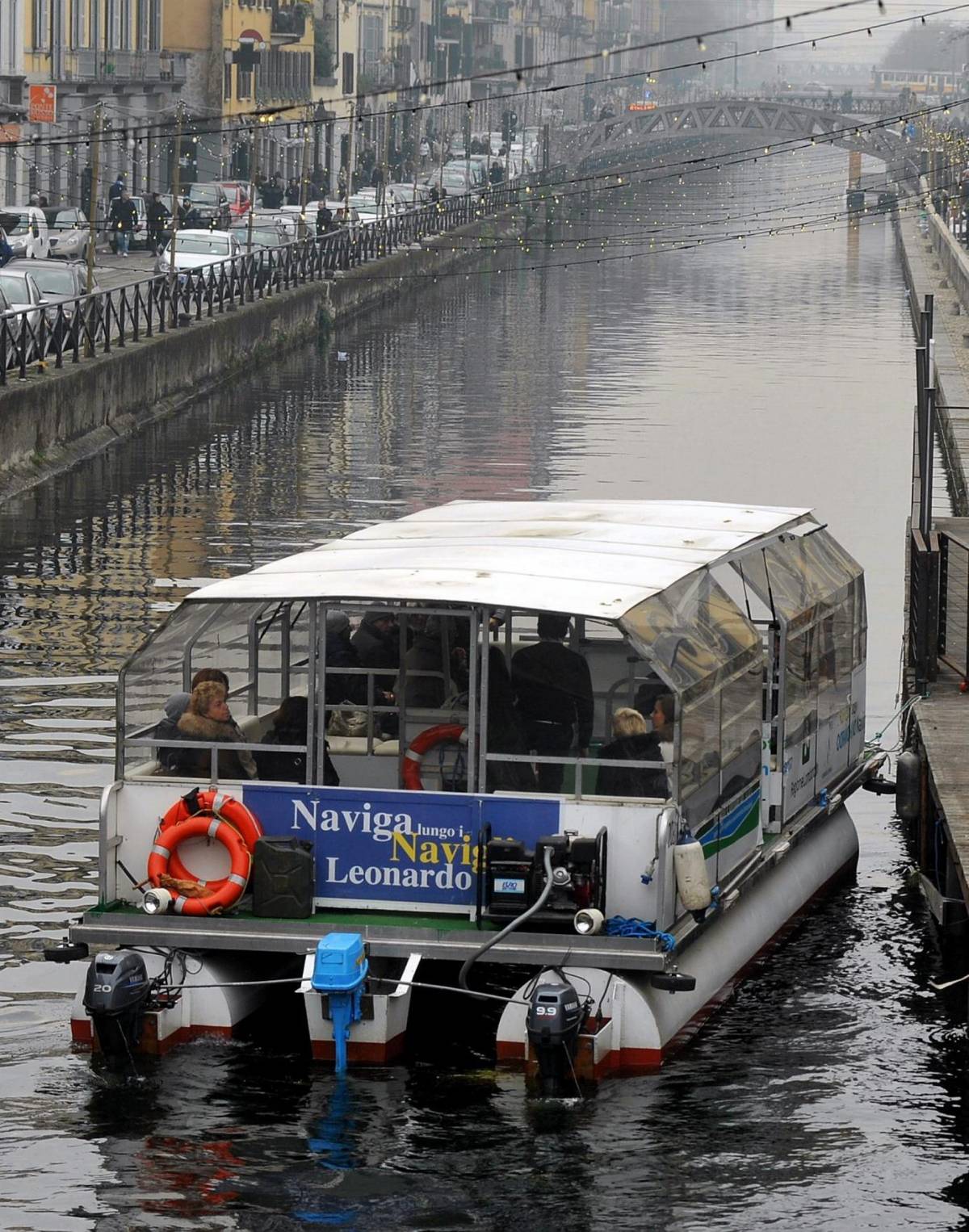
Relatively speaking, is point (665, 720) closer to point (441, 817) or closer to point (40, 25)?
point (441, 817)

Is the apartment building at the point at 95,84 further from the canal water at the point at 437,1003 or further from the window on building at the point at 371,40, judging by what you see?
the window on building at the point at 371,40

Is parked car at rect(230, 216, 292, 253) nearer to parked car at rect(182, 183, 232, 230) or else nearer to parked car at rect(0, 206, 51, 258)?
parked car at rect(182, 183, 232, 230)

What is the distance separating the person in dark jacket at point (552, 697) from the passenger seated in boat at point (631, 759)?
0.20 metres

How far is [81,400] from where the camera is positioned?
118ft

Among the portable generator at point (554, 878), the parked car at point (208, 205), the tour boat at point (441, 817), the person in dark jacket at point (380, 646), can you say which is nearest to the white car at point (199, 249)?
the parked car at point (208, 205)

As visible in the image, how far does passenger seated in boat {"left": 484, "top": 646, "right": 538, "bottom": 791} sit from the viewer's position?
Answer: 12.7m

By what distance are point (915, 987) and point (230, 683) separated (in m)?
3.92

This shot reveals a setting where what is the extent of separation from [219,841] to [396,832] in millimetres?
812

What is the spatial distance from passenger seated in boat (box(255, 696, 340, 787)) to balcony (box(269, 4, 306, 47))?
8877cm

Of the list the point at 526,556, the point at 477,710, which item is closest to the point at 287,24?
the point at 526,556

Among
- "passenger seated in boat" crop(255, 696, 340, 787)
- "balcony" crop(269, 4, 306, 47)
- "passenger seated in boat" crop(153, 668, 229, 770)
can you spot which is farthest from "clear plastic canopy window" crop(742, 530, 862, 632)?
"balcony" crop(269, 4, 306, 47)

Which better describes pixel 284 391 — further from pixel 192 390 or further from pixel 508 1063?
pixel 508 1063

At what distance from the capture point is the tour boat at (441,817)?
1227cm

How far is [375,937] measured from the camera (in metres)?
12.4
